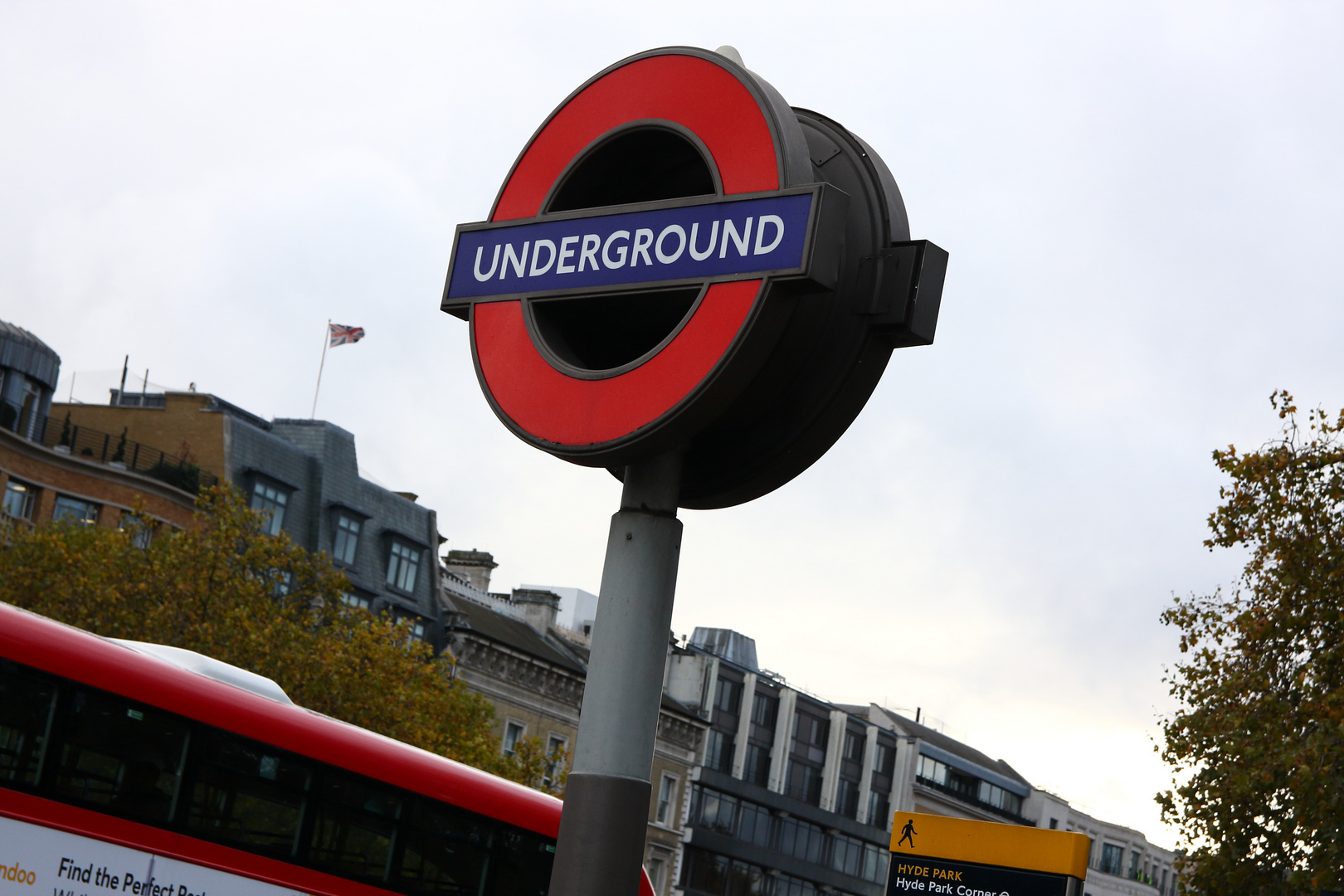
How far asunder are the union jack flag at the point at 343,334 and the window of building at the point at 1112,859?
220 ft

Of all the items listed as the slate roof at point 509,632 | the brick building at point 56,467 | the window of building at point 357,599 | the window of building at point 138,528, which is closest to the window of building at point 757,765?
the slate roof at point 509,632

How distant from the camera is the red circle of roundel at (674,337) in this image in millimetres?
3824

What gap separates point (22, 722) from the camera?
11.2m

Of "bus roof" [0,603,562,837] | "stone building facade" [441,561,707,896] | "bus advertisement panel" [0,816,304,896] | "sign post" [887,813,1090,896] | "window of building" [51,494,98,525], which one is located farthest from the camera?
"stone building facade" [441,561,707,896]

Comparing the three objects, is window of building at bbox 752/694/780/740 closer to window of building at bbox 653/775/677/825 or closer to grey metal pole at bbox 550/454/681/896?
window of building at bbox 653/775/677/825

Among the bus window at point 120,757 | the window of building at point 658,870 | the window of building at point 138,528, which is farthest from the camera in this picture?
the window of building at point 658,870

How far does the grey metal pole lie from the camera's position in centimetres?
381

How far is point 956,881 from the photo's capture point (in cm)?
1420

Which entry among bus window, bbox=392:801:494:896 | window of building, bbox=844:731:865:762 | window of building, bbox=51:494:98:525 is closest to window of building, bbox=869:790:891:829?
window of building, bbox=844:731:865:762

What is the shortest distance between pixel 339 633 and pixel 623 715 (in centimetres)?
2966

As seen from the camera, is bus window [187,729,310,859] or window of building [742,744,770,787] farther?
window of building [742,744,770,787]

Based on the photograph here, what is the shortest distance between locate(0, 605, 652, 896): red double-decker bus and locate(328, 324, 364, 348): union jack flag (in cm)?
4281

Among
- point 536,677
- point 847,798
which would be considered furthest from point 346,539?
point 847,798

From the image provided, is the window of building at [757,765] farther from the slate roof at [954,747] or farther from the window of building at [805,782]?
the slate roof at [954,747]
